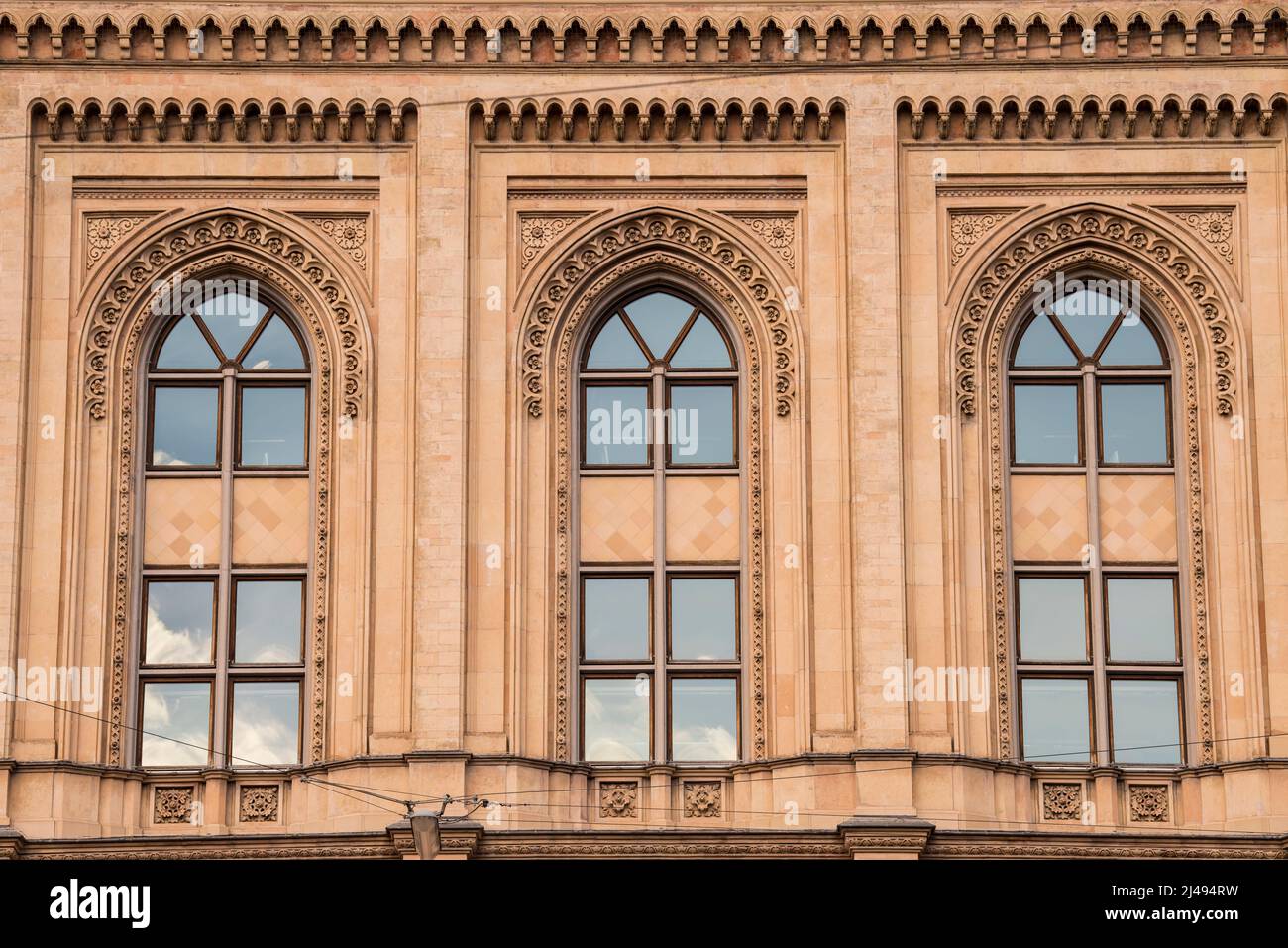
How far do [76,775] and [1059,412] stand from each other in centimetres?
1408

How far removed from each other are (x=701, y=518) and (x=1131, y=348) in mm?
→ 6421

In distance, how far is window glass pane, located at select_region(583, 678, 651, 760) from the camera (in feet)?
119

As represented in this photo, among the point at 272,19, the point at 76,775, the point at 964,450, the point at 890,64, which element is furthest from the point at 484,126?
the point at 76,775

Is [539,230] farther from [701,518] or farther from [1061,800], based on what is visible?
[1061,800]

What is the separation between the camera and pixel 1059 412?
37.2 m

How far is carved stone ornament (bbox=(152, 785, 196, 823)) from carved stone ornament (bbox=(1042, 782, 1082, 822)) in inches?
443

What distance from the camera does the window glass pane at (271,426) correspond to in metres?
37.0

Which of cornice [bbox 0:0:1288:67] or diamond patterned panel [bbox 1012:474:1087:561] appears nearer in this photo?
diamond patterned panel [bbox 1012:474:1087:561]

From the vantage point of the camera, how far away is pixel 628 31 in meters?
37.3

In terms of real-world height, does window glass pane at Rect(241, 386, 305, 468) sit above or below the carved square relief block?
above

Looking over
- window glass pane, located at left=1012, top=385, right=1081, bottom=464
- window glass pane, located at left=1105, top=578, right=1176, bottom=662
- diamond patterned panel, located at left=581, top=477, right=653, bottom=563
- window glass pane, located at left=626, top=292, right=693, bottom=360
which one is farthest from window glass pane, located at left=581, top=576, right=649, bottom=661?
window glass pane, located at left=1105, top=578, right=1176, bottom=662

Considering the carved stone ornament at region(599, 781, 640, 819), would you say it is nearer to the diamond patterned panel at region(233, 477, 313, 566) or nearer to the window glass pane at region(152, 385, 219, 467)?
the diamond patterned panel at region(233, 477, 313, 566)
